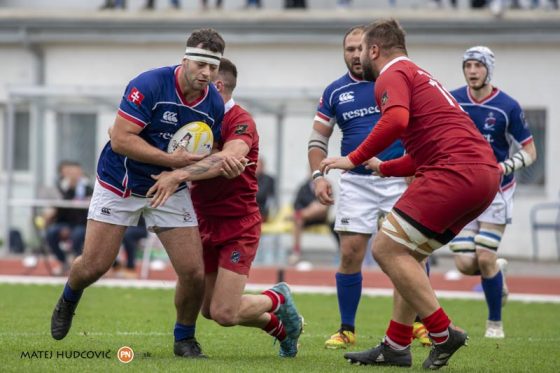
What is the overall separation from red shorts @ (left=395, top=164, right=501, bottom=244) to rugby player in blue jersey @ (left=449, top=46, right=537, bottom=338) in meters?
3.03

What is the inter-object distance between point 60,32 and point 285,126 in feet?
16.7

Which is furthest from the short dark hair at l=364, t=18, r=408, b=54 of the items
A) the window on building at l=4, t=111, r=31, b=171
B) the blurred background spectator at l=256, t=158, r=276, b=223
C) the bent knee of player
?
the window on building at l=4, t=111, r=31, b=171

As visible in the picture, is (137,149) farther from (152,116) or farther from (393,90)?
(393,90)

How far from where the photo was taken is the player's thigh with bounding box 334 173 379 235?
372 inches

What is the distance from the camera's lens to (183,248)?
25.7 feet

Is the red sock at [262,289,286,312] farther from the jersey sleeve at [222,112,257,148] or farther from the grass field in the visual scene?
the jersey sleeve at [222,112,257,148]

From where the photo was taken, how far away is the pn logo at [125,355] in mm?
7633

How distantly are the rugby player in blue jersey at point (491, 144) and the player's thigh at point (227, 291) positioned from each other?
305 centimetres

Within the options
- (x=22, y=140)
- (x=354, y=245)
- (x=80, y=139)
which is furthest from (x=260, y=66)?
(x=354, y=245)

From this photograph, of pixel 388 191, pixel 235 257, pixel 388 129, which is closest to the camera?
pixel 388 129

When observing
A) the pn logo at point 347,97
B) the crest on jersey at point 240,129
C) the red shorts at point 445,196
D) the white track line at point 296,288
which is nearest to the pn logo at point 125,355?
the crest on jersey at point 240,129

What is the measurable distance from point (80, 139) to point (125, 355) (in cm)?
1689

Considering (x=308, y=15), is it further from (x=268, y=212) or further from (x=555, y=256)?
(x=555, y=256)

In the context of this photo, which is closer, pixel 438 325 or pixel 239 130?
pixel 438 325
